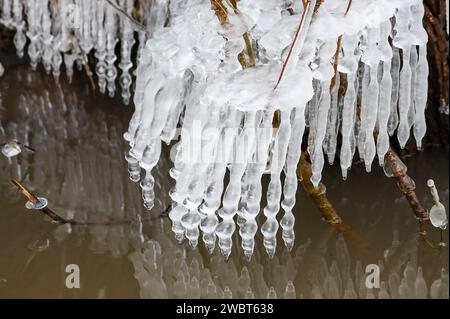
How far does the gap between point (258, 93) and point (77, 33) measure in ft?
4.10

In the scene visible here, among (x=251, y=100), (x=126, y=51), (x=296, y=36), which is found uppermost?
(x=126, y=51)

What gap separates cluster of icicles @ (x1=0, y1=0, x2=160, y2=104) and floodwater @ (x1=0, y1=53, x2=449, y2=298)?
32 cm

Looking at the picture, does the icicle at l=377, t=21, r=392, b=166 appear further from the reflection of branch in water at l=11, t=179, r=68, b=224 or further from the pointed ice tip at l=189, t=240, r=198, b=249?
the reflection of branch in water at l=11, t=179, r=68, b=224

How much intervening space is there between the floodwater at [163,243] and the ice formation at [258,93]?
12 centimetres

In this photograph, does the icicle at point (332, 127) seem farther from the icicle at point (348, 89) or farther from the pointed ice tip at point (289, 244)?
the pointed ice tip at point (289, 244)

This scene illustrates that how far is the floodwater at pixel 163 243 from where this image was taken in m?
1.94

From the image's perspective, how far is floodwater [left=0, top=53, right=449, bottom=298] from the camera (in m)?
1.94

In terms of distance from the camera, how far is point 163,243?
2.09 metres

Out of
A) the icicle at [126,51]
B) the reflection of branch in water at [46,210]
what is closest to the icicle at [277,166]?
the reflection of branch in water at [46,210]

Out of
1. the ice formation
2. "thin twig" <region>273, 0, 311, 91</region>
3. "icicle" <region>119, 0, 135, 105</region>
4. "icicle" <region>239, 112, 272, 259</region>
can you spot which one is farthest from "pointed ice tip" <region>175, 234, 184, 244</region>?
"icicle" <region>119, 0, 135, 105</region>

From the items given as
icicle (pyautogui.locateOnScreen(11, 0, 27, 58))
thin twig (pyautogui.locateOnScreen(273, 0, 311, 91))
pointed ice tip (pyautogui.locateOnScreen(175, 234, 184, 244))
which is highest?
icicle (pyautogui.locateOnScreen(11, 0, 27, 58))

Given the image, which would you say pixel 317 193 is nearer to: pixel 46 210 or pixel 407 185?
pixel 407 185

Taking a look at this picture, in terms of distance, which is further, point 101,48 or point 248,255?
point 101,48

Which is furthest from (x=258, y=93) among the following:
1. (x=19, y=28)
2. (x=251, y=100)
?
(x=19, y=28)
